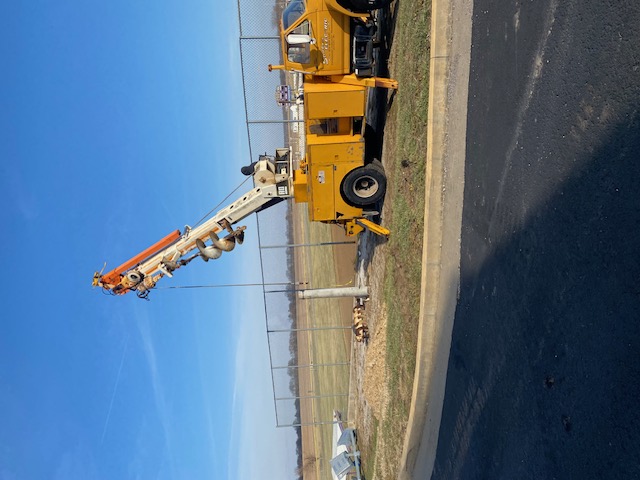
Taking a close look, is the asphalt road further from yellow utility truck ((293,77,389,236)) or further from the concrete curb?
yellow utility truck ((293,77,389,236))

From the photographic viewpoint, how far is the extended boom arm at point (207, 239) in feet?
39.3

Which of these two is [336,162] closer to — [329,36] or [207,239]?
[329,36]

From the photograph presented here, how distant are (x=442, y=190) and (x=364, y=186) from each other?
9.75 feet

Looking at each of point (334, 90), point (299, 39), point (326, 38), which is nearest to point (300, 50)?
point (299, 39)

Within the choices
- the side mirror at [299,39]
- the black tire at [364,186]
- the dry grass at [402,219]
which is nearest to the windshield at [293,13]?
the side mirror at [299,39]

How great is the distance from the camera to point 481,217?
734 cm

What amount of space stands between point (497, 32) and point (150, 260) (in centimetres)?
956

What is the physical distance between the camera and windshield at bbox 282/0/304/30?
9.55 metres

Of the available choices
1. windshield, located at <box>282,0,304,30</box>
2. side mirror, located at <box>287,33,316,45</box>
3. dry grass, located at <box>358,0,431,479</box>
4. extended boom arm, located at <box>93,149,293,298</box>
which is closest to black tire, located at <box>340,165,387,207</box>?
dry grass, located at <box>358,0,431,479</box>

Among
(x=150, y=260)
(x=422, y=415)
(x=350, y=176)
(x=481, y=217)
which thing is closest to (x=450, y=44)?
(x=481, y=217)

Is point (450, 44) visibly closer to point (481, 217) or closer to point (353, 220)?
point (481, 217)

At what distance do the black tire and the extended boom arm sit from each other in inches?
64.9

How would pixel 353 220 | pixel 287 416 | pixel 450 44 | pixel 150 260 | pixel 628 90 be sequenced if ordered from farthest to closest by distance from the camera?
pixel 287 416, pixel 150 260, pixel 353 220, pixel 450 44, pixel 628 90

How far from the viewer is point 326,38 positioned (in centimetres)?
948
